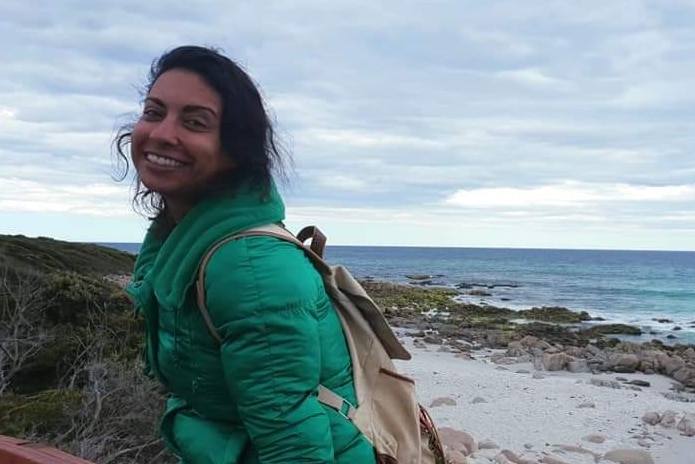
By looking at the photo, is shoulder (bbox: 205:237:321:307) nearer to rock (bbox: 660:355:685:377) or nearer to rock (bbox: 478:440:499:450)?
rock (bbox: 478:440:499:450)

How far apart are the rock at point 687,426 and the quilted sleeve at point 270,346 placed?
1055 cm

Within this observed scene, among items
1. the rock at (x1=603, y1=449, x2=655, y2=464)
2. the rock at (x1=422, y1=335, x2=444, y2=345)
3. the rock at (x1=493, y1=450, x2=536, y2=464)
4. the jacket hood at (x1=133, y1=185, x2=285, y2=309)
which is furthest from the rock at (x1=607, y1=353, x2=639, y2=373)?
the jacket hood at (x1=133, y1=185, x2=285, y2=309)

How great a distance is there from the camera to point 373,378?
5.51ft

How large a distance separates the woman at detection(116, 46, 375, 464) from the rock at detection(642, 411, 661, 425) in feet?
35.4

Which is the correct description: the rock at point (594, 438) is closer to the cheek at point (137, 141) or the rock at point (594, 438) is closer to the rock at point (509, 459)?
the rock at point (509, 459)

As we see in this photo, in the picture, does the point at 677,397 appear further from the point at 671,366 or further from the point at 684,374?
the point at 671,366

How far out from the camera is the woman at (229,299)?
55.4 inches

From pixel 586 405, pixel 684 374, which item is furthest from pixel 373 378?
pixel 684 374

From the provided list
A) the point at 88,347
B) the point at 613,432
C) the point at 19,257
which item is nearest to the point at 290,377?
the point at 88,347

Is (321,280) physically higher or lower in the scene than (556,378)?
higher

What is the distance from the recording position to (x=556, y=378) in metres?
14.8

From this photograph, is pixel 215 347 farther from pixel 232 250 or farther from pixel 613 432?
pixel 613 432

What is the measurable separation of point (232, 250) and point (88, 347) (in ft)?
17.4

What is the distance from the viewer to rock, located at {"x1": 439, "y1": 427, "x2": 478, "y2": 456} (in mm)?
8719
